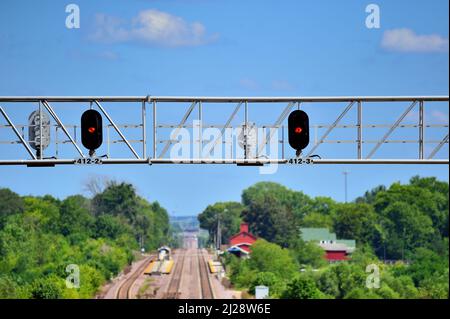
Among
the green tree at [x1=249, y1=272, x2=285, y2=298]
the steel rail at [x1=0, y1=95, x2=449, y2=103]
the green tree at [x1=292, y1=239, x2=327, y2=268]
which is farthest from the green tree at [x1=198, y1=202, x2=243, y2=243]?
the steel rail at [x1=0, y1=95, x2=449, y2=103]

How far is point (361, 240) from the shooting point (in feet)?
445

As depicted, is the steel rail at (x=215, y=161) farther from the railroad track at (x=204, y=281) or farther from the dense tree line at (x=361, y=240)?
the railroad track at (x=204, y=281)

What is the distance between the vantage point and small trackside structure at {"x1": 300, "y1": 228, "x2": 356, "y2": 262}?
424 feet

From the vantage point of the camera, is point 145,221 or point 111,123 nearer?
point 111,123

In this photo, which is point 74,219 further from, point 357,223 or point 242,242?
point 357,223

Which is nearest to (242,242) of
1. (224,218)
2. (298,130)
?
(224,218)

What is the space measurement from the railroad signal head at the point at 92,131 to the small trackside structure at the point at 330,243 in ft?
323

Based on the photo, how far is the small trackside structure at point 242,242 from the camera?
133 meters

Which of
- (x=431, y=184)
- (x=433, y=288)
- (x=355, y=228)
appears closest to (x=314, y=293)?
(x=433, y=288)

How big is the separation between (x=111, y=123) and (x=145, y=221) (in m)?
108

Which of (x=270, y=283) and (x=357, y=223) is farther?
(x=357, y=223)

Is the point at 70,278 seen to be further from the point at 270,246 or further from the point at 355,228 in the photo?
the point at 355,228

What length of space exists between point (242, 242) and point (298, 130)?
110705 millimetres
